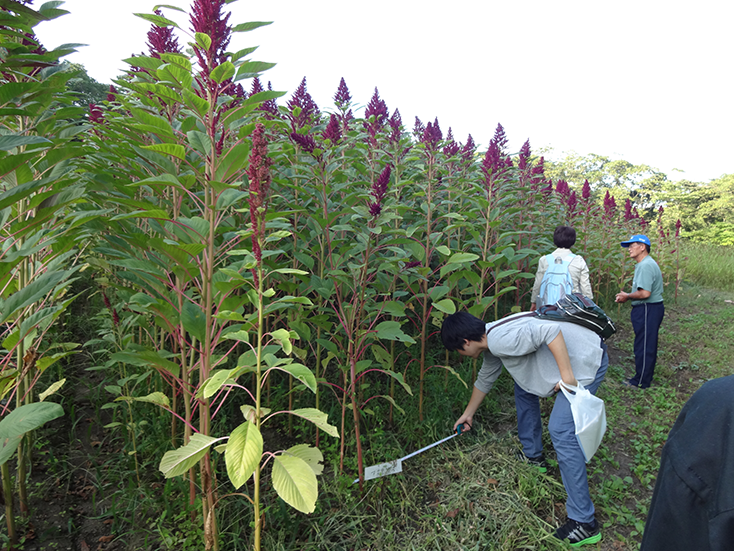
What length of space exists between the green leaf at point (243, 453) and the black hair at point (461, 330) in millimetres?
1788

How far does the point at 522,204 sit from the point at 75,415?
4751 mm

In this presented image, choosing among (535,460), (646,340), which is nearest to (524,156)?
(646,340)

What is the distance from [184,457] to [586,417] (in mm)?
2233

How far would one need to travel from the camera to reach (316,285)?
2.26m

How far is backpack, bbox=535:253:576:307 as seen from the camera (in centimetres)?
361

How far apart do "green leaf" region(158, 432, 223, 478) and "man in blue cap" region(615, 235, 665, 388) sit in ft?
16.0

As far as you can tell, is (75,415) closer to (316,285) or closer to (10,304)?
(10,304)

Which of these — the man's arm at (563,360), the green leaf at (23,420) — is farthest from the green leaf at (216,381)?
the man's arm at (563,360)

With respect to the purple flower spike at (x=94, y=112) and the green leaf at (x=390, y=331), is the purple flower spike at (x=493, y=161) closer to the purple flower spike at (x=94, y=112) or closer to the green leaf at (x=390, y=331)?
the green leaf at (x=390, y=331)

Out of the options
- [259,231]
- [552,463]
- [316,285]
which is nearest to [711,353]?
[552,463]

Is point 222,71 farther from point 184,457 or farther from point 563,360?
point 563,360

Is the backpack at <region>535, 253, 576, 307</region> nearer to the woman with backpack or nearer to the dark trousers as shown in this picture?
the woman with backpack

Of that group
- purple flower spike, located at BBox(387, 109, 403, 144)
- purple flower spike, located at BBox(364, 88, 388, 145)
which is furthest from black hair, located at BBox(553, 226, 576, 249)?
purple flower spike, located at BBox(364, 88, 388, 145)

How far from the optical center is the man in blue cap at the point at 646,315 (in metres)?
4.36
